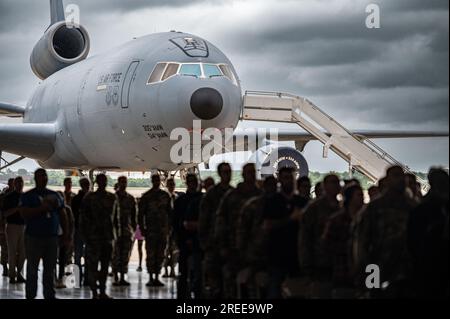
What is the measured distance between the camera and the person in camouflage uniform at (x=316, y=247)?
34.2 ft

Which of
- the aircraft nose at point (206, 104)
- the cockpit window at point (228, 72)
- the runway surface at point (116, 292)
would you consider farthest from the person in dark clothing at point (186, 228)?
the cockpit window at point (228, 72)

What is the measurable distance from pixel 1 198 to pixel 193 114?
5206 millimetres

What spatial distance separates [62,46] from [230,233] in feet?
81.5

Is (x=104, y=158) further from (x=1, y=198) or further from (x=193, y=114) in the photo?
(x=1, y=198)

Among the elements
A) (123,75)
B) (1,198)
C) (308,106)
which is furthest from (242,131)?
(1,198)

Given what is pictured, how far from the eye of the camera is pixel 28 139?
28.0 meters

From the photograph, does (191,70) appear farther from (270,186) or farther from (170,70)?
(270,186)

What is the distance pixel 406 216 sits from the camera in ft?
32.8

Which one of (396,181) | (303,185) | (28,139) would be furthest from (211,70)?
(396,181)

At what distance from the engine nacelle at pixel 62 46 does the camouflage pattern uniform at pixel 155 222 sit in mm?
19683

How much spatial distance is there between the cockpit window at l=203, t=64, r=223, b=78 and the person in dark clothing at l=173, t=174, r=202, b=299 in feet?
26.7

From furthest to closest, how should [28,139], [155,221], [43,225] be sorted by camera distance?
[28,139] < [155,221] < [43,225]

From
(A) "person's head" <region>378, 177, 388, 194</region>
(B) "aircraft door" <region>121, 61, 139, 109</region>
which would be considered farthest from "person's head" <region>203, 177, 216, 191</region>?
(B) "aircraft door" <region>121, 61, 139, 109</region>

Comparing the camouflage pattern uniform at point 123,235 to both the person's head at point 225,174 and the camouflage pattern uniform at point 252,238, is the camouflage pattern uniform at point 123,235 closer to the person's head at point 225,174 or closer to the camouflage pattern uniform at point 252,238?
the person's head at point 225,174
